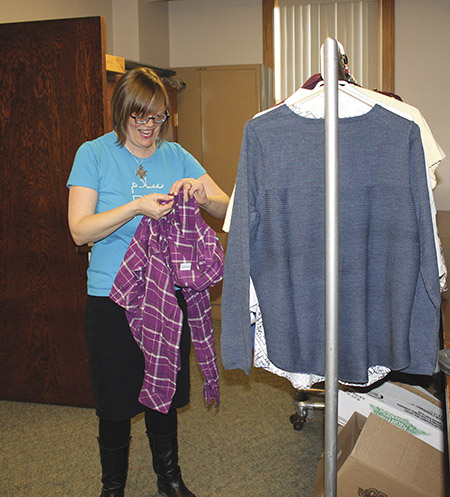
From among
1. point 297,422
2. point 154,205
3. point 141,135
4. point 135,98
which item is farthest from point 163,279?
point 297,422

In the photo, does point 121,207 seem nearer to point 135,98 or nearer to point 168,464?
point 135,98

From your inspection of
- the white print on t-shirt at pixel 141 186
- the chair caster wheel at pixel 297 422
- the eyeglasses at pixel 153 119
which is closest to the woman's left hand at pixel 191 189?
the white print on t-shirt at pixel 141 186

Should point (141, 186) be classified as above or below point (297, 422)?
above

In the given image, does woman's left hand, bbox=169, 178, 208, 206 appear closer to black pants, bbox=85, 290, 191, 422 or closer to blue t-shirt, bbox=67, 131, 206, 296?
blue t-shirt, bbox=67, 131, 206, 296

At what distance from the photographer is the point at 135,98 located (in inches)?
76.3

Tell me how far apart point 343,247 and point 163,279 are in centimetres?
69

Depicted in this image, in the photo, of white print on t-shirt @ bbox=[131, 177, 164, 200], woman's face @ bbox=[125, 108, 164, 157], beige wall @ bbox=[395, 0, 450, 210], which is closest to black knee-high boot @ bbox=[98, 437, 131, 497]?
white print on t-shirt @ bbox=[131, 177, 164, 200]

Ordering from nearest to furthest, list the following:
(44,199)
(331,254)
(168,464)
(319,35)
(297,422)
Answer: (331,254)
(168,464)
(297,422)
(44,199)
(319,35)

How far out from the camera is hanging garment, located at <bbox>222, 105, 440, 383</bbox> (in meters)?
1.49

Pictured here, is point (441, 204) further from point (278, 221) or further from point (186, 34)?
point (278, 221)

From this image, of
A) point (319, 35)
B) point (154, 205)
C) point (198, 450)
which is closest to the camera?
point (154, 205)

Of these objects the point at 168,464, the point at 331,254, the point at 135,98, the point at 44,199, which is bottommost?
the point at 168,464

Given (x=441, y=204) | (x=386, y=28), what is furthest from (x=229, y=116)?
(x=441, y=204)

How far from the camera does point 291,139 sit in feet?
4.94
